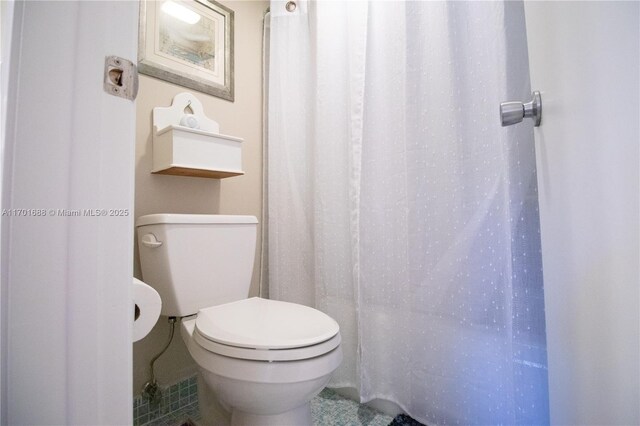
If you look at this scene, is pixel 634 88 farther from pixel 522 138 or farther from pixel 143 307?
pixel 143 307

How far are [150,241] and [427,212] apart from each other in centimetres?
96

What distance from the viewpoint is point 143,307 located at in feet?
1.70

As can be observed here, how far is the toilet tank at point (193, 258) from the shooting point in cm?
105

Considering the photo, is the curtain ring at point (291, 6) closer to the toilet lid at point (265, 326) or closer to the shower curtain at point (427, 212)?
the shower curtain at point (427, 212)

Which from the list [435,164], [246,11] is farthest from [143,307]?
[246,11]

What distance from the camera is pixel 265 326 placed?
0.86 metres

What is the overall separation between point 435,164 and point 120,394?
93 centimetres

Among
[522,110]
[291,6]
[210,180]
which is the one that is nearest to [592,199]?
[522,110]

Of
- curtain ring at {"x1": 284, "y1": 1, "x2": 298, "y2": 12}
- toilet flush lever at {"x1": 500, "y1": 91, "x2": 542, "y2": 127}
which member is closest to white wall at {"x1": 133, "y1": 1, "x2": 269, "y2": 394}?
curtain ring at {"x1": 284, "y1": 1, "x2": 298, "y2": 12}

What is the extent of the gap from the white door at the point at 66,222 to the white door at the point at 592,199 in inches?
21.5

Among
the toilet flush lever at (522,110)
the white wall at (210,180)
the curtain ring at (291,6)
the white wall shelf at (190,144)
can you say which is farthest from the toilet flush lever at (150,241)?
the curtain ring at (291,6)

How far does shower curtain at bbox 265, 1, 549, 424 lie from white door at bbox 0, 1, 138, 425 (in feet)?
2.75

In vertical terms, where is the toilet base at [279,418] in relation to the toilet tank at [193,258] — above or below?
below

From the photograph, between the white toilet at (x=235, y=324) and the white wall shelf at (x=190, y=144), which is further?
the white wall shelf at (x=190, y=144)
